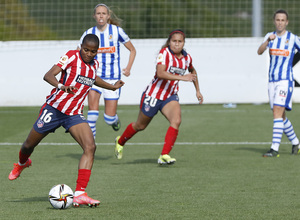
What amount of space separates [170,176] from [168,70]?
5.64 ft

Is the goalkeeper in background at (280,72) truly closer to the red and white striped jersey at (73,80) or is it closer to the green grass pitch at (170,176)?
the green grass pitch at (170,176)

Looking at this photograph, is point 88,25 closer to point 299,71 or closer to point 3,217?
point 299,71

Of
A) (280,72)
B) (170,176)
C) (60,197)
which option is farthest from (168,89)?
(60,197)

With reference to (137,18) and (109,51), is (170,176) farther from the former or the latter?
(137,18)

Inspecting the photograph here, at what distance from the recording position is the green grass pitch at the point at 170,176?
252 inches

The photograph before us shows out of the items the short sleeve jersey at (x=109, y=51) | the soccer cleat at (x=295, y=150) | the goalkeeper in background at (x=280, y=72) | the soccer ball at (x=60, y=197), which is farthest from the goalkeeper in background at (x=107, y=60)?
the soccer ball at (x=60, y=197)

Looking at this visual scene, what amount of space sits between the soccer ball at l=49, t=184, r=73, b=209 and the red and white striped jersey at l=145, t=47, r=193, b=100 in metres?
3.42

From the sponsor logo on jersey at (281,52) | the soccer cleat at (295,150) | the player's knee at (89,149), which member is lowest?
the soccer cleat at (295,150)

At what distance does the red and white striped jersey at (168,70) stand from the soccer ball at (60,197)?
3417 mm

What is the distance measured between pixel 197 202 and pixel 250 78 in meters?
11.8

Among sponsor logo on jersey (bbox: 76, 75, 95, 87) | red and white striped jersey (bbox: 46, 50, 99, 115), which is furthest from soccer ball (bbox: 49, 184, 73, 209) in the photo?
sponsor logo on jersey (bbox: 76, 75, 95, 87)

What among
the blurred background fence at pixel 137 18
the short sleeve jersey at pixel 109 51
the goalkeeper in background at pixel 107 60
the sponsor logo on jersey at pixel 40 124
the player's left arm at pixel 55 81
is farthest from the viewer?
the blurred background fence at pixel 137 18

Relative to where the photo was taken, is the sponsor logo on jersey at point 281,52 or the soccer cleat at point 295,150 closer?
the sponsor logo on jersey at point 281,52

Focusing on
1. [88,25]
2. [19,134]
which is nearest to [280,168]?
[19,134]
